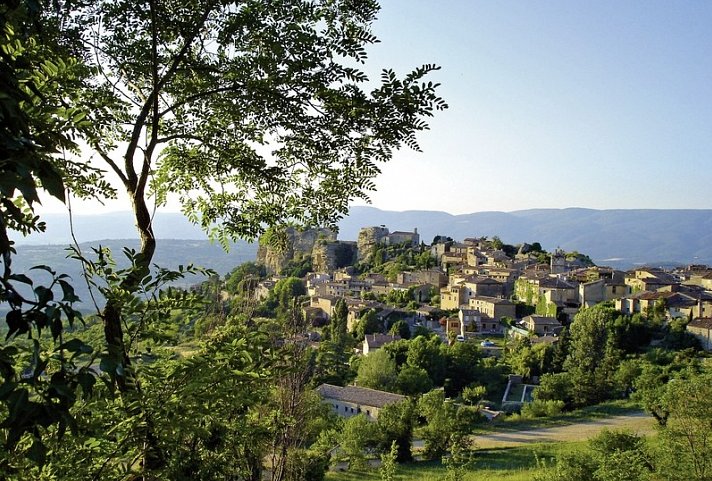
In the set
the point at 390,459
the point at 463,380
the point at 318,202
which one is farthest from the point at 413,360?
the point at 318,202

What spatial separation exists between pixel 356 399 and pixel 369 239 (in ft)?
140

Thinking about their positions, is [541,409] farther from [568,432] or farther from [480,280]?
[480,280]

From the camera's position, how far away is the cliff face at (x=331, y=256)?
6631 cm

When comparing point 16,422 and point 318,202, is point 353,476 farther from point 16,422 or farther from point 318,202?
point 16,422

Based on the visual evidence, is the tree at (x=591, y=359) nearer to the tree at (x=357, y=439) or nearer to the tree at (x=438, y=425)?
the tree at (x=438, y=425)

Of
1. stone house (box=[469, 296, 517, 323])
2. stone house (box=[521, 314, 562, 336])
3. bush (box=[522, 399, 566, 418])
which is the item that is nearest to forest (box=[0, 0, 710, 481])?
bush (box=[522, 399, 566, 418])

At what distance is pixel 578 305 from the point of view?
1646 inches

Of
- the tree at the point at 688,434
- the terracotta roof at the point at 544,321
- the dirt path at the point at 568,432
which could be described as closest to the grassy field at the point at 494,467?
the dirt path at the point at 568,432

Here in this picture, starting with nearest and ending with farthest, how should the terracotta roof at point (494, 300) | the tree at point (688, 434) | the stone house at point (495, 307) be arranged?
the tree at point (688, 434), the stone house at point (495, 307), the terracotta roof at point (494, 300)

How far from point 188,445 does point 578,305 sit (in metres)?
42.6

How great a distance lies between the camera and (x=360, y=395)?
2681cm

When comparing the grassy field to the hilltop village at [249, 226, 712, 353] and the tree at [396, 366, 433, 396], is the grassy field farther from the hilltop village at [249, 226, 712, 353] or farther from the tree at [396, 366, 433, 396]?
the hilltop village at [249, 226, 712, 353]

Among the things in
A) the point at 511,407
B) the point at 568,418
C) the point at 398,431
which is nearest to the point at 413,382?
the point at 511,407

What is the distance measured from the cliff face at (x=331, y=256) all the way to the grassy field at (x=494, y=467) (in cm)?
4582
